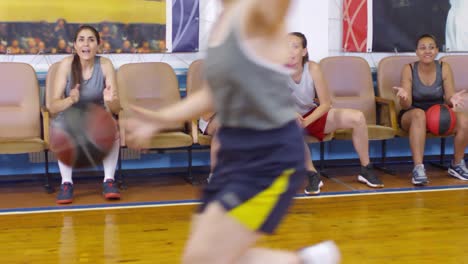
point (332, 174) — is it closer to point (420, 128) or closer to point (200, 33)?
point (420, 128)

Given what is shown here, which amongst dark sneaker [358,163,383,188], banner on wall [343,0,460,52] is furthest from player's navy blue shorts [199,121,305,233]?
banner on wall [343,0,460,52]

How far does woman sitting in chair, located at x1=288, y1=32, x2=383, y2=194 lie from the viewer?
17.6 ft

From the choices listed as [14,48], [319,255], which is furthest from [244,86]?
[14,48]

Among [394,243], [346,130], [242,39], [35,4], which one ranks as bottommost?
[394,243]

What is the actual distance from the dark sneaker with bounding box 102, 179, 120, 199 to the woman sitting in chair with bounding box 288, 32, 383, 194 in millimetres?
1436

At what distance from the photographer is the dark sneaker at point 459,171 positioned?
19.1ft

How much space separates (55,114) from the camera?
17.0ft

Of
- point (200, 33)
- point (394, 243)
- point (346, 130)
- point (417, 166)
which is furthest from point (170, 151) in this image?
point (394, 243)

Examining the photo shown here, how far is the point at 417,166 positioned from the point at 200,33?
2114mm

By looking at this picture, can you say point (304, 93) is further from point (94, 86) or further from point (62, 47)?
point (62, 47)

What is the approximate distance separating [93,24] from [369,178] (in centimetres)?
256

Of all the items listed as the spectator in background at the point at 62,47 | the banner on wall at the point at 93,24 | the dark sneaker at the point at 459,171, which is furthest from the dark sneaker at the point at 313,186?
the spectator in background at the point at 62,47

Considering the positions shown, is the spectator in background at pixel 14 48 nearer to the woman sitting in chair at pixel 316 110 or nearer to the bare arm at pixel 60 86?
the bare arm at pixel 60 86

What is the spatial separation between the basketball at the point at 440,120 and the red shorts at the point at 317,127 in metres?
0.86
